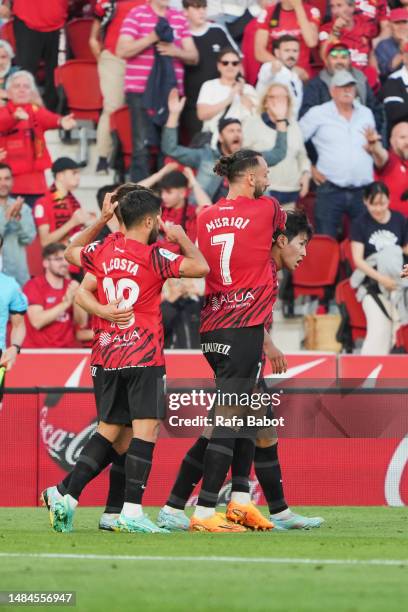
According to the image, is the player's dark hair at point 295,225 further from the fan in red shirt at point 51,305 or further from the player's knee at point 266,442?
the fan in red shirt at point 51,305

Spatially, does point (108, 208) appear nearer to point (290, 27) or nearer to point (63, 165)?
point (63, 165)

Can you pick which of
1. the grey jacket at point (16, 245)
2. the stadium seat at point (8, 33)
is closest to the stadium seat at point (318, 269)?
the grey jacket at point (16, 245)

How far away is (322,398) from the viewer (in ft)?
40.1

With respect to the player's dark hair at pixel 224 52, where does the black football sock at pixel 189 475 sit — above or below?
below

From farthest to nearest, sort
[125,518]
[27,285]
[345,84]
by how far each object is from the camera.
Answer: [345,84]
[27,285]
[125,518]

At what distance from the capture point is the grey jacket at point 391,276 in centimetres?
1499

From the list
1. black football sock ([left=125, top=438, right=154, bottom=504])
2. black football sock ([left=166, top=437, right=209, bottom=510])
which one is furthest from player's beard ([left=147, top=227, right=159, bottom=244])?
black football sock ([left=166, top=437, right=209, bottom=510])

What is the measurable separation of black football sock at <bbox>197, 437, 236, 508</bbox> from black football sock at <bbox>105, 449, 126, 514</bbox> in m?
0.54

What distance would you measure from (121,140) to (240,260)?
298 inches

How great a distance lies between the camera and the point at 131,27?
52.1 feet

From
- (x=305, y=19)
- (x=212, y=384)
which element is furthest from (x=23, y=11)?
(x=212, y=384)

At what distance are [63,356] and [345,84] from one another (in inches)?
194

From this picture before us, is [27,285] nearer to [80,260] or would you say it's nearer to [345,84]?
[345,84]

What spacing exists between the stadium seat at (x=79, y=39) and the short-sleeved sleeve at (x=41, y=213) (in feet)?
9.63
